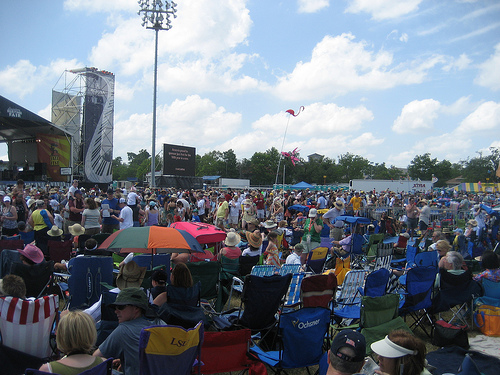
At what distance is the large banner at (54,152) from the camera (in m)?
28.4

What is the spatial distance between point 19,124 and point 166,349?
28.1m

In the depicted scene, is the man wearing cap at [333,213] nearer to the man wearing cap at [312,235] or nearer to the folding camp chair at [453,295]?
the man wearing cap at [312,235]

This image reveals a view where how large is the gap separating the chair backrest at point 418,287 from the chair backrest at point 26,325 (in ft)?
13.5

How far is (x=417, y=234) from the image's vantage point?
43.8 feet

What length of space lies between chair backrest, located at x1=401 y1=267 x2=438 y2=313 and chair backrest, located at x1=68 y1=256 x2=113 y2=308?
3905 mm

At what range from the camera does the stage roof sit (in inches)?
779

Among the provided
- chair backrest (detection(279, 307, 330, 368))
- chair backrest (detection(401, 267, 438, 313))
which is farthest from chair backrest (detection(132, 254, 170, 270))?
chair backrest (detection(401, 267, 438, 313))

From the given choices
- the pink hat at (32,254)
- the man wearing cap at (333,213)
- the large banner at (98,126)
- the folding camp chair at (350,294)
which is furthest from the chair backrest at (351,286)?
the large banner at (98,126)

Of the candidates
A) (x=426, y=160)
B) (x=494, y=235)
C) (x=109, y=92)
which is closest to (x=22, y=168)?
(x=109, y=92)

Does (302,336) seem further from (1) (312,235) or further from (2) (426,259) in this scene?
(1) (312,235)

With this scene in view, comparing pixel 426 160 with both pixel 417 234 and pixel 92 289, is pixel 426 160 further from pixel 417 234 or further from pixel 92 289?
pixel 92 289

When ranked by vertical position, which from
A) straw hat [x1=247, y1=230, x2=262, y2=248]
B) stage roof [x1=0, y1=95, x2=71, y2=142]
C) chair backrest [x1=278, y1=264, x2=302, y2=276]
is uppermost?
stage roof [x1=0, y1=95, x2=71, y2=142]

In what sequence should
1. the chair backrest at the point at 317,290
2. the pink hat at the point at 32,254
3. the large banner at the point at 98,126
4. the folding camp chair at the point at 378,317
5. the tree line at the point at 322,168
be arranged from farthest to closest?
the tree line at the point at 322,168 → the large banner at the point at 98,126 → the pink hat at the point at 32,254 → the chair backrest at the point at 317,290 → the folding camp chair at the point at 378,317

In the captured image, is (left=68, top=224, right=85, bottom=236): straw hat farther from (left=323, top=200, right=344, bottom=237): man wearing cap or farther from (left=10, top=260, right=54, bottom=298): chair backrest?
(left=323, top=200, right=344, bottom=237): man wearing cap
